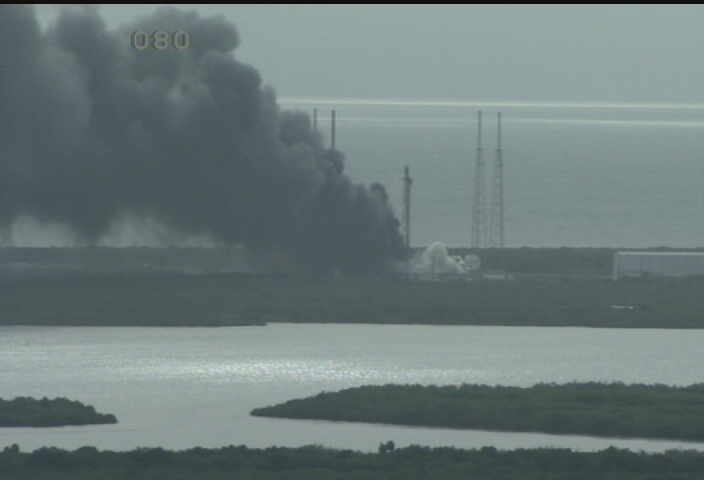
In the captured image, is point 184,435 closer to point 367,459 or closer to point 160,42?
point 367,459

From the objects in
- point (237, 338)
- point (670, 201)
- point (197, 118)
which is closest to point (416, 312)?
point (237, 338)

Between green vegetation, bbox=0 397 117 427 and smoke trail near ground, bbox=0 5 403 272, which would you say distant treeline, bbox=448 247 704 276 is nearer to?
smoke trail near ground, bbox=0 5 403 272

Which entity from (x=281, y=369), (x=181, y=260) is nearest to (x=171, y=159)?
(x=181, y=260)

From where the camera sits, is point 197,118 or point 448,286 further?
point 197,118

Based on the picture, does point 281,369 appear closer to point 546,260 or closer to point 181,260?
point 181,260

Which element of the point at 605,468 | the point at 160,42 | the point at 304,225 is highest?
the point at 160,42

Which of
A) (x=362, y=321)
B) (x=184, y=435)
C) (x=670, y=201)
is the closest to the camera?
(x=184, y=435)
